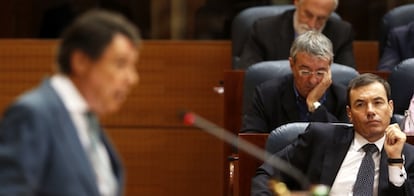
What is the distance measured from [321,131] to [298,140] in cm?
7

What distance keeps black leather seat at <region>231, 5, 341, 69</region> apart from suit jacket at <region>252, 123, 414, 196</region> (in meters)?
1.45

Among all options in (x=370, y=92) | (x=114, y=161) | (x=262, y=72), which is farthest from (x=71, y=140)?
(x=262, y=72)

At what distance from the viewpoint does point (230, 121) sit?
4.36 m

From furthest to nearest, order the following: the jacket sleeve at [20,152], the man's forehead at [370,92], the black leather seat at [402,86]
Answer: the black leather seat at [402,86] → the man's forehead at [370,92] → the jacket sleeve at [20,152]

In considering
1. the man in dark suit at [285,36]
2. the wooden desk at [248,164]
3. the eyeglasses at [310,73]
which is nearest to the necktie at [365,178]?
the wooden desk at [248,164]

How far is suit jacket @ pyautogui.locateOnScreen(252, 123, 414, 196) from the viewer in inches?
129

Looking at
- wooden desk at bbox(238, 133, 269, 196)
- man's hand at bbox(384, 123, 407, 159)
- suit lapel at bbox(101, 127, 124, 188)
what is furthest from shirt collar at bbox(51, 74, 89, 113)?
wooden desk at bbox(238, 133, 269, 196)

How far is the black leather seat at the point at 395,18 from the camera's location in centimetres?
480

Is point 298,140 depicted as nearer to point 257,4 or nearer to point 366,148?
point 366,148

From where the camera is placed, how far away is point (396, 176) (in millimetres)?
3221

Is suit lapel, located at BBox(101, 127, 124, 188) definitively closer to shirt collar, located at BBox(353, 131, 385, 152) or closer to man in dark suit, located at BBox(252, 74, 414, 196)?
man in dark suit, located at BBox(252, 74, 414, 196)

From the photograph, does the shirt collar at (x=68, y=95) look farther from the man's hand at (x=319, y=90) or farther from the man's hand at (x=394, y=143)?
the man's hand at (x=319, y=90)

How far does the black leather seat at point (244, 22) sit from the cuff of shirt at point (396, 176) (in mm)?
1591

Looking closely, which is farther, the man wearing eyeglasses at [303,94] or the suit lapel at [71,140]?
the man wearing eyeglasses at [303,94]
